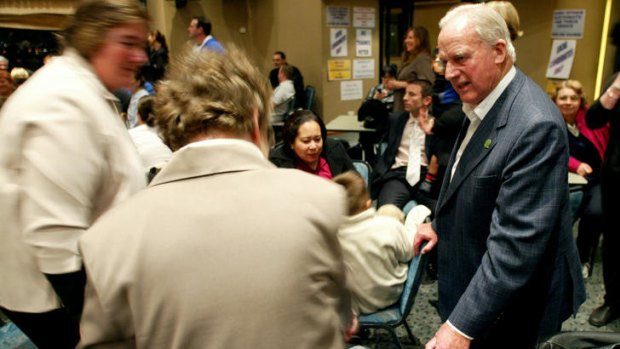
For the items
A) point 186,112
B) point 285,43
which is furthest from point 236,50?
point 285,43

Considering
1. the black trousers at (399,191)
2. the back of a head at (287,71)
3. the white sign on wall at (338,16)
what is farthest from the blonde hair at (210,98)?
the white sign on wall at (338,16)

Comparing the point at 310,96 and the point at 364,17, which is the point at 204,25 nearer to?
the point at 310,96

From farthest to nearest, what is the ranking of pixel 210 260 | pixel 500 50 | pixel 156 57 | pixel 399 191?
pixel 156 57 < pixel 399 191 < pixel 500 50 < pixel 210 260

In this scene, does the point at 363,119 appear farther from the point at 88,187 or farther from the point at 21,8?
the point at 21,8

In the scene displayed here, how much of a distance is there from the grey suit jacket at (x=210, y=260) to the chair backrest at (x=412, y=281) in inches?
50.0

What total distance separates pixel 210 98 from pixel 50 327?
0.92m

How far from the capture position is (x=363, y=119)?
4895 mm

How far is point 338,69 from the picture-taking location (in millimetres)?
8203

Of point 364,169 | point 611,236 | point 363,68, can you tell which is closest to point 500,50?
point 611,236

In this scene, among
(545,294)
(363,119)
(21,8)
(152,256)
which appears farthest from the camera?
(21,8)

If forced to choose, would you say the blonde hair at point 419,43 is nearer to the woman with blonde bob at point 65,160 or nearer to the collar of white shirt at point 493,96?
the collar of white shirt at point 493,96

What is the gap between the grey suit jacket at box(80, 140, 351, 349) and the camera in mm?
696

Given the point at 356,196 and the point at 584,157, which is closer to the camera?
the point at 356,196

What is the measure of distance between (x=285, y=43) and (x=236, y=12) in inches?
47.9
